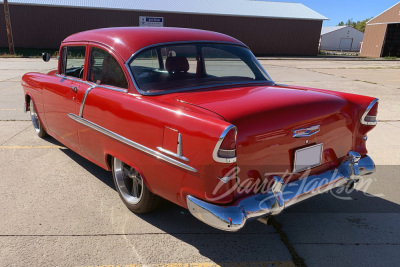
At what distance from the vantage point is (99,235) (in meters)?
2.87

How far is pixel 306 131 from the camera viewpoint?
2.60 m

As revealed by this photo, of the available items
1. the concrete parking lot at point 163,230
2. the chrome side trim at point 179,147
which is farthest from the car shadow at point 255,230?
the chrome side trim at point 179,147

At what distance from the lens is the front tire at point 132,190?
118 inches

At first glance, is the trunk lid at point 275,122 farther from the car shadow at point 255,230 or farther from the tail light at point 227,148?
the car shadow at point 255,230

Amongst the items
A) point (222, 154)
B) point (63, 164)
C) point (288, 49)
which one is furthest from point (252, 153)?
point (288, 49)

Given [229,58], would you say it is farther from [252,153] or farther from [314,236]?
[314,236]

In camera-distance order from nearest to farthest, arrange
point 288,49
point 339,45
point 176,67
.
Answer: point 176,67
point 288,49
point 339,45

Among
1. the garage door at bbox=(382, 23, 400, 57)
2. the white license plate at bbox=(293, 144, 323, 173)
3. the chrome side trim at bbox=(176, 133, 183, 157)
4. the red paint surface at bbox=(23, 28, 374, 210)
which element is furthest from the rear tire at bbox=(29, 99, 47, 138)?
the garage door at bbox=(382, 23, 400, 57)

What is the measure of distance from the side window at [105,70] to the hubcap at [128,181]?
2.51 ft

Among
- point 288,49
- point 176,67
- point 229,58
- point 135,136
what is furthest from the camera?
point 288,49

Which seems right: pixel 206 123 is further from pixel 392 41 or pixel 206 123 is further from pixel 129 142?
pixel 392 41

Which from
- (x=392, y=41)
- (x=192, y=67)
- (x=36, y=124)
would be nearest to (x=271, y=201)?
(x=192, y=67)

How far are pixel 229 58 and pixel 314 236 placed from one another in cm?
202

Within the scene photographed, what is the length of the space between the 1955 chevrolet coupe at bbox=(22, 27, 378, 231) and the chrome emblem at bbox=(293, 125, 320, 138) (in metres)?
0.01
